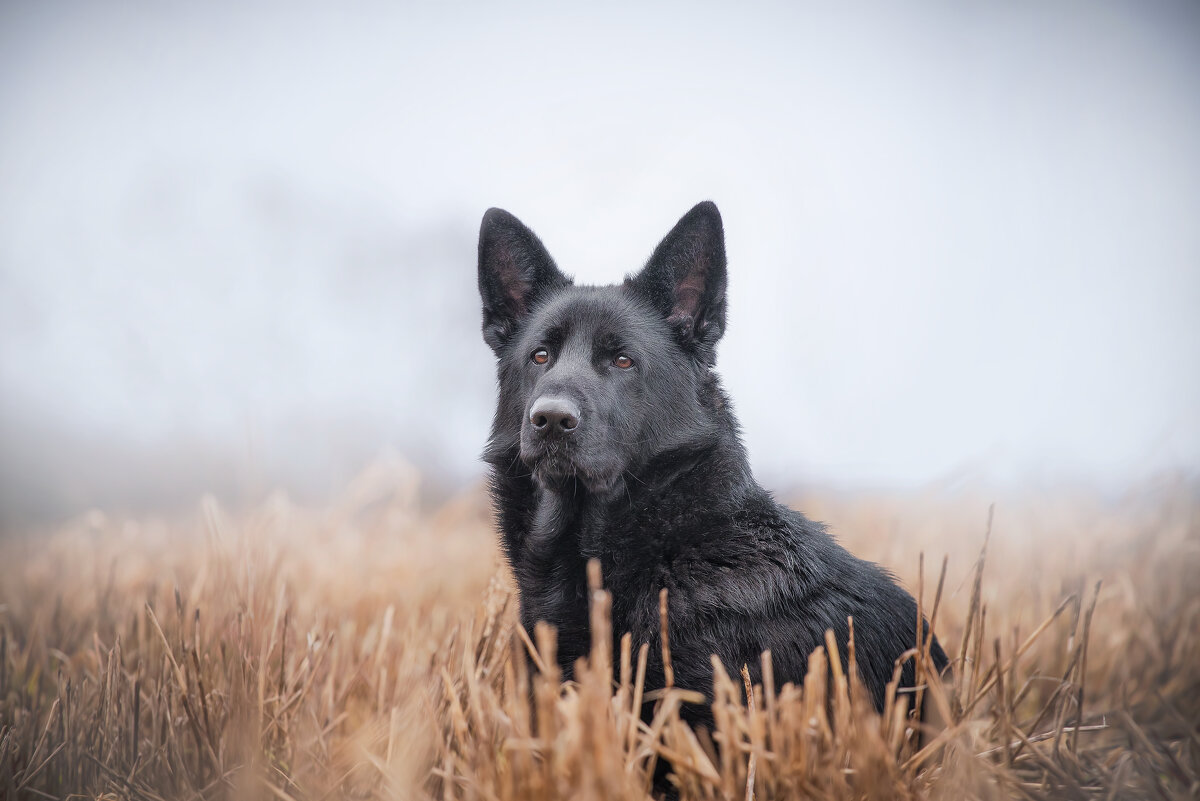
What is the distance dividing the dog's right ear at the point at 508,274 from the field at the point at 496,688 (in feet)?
3.93

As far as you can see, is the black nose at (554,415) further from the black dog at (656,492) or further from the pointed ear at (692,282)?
the pointed ear at (692,282)

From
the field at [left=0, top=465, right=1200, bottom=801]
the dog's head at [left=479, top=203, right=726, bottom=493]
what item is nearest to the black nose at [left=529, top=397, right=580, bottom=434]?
the dog's head at [left=479, top=203, right=726, bottom=493]

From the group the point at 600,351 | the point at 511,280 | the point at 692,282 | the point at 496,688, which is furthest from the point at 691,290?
the point at 496,688

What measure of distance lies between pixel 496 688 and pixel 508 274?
184cm

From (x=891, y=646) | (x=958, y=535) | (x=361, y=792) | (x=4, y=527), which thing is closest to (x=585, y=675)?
(x=361, y=792)

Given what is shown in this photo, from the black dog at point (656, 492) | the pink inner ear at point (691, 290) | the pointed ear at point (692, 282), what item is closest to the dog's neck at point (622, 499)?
the black dog at point (656, 492)

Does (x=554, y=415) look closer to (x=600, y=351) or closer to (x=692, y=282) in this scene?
(x=600, y=351)

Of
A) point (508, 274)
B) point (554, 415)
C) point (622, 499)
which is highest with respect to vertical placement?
point (508, 274)

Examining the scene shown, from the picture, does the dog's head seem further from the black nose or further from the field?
the field

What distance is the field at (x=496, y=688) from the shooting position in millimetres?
1781

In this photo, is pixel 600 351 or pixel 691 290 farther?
pixel 691 290

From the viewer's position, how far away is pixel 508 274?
317 cm

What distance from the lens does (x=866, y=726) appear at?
63.7 inches

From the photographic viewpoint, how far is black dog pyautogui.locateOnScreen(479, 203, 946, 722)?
225cm
